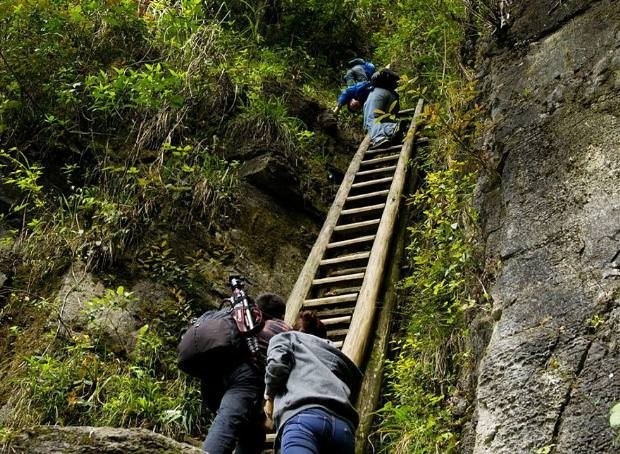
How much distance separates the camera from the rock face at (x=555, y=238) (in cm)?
294

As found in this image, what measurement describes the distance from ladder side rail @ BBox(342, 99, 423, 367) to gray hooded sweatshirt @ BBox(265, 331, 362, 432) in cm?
137

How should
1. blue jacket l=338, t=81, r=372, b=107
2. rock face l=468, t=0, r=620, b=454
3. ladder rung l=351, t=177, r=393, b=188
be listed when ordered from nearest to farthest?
rock face l=468, t=0, r=620, b=454 < ladder rung l=351, t=177, r=393, b=188 < blue jacket l=338, t=81, r=372, b=107

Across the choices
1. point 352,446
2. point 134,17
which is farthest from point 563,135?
point 134,17

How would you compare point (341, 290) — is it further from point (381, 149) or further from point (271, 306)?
point (381, 149)

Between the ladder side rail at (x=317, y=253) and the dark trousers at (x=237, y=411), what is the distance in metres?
1.28

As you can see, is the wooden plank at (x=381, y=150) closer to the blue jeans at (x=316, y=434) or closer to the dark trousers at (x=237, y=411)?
the dark trousers at (x=237, y=411)

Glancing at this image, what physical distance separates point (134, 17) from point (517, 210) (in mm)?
6042

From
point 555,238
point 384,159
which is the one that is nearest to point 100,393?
point 555,238

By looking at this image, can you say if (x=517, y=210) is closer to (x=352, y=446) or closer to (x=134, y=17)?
(x=352, y=446)

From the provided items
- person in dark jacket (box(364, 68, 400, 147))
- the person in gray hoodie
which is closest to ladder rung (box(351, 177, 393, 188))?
Result: person in dark jacket (box(364, 68, 400, 147))

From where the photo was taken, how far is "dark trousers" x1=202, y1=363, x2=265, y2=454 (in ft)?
13.2

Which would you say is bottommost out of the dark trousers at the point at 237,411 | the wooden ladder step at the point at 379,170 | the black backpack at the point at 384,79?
the dark trousers at the point at 237,411

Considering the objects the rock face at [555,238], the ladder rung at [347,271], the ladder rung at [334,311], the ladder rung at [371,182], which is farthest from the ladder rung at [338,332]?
the ladder rung at [371,182]

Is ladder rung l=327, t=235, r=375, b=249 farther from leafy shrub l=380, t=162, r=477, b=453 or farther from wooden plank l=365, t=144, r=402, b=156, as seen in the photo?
wooden plank l=365, t=144, r=402, b=156
